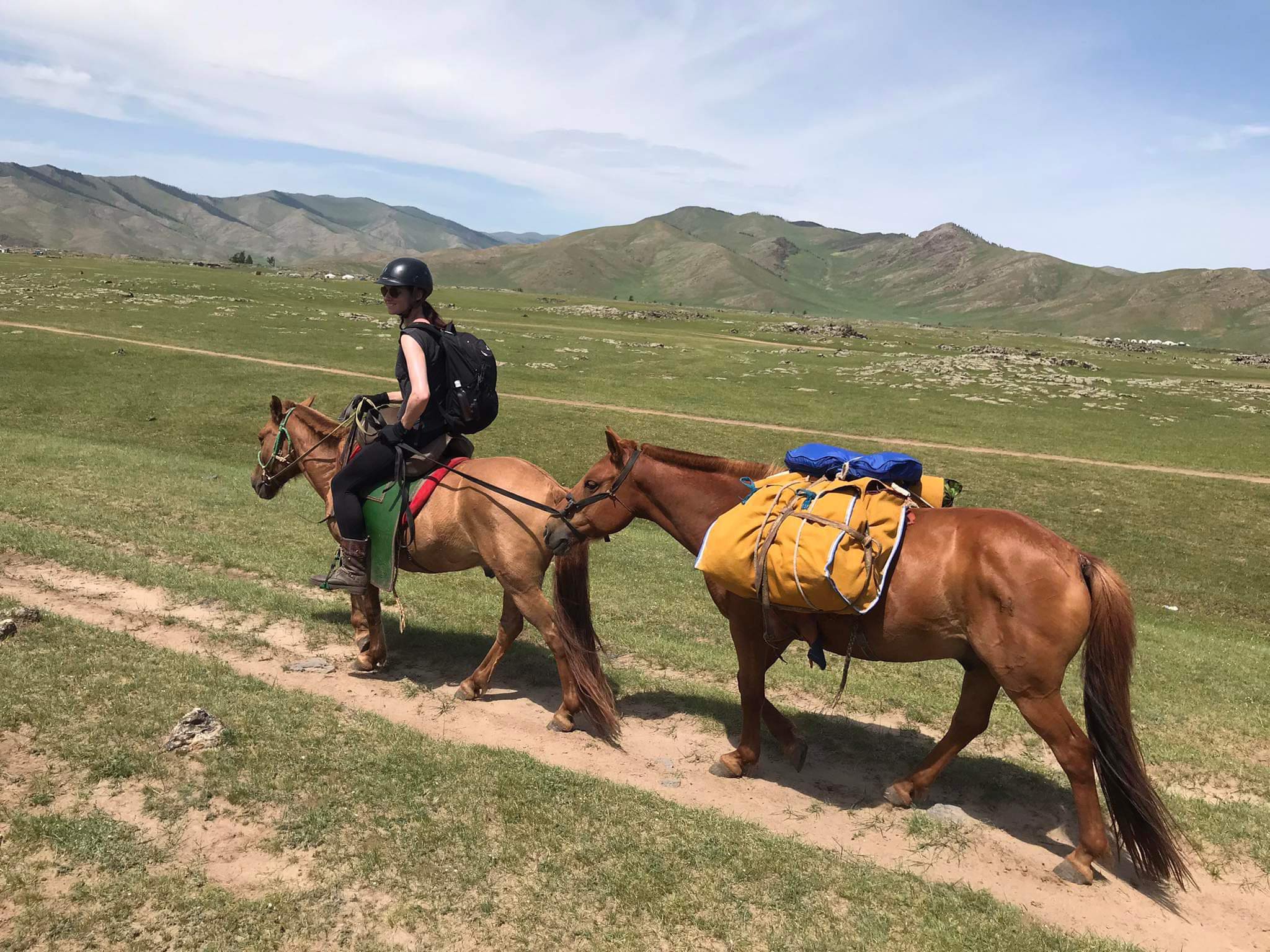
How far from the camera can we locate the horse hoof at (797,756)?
7.27 metres

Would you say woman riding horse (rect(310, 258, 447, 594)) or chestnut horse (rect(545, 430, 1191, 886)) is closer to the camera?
chestnut horse (rect(545, 430, 1191, 886))

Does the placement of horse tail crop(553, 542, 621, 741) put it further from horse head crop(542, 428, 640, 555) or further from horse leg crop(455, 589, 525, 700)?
horse leg crop(455, 589, 525, 700)

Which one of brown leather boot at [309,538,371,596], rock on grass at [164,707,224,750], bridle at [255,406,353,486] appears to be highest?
bridle at [255,406,353,486]

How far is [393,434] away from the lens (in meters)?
7.97

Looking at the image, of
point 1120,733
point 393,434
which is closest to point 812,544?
point 1120,733

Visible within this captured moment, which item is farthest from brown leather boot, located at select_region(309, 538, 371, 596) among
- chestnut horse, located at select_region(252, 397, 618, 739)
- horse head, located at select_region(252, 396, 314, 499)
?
horse head, located at select_region(252, 396, 314, 499)

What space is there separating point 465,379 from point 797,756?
16.0 feet

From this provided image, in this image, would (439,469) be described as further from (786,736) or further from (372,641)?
(786,736)

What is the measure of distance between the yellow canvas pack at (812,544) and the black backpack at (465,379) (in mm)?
2674

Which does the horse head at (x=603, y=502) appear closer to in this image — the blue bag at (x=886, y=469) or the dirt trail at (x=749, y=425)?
the blue bag at (x=886, y=469)

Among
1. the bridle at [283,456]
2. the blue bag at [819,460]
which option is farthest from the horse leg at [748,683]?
the bridle at [283,456]

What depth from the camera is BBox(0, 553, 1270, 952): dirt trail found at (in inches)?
217

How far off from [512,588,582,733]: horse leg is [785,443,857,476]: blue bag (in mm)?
2880

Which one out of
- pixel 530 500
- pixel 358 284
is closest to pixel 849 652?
pixel 530 500
